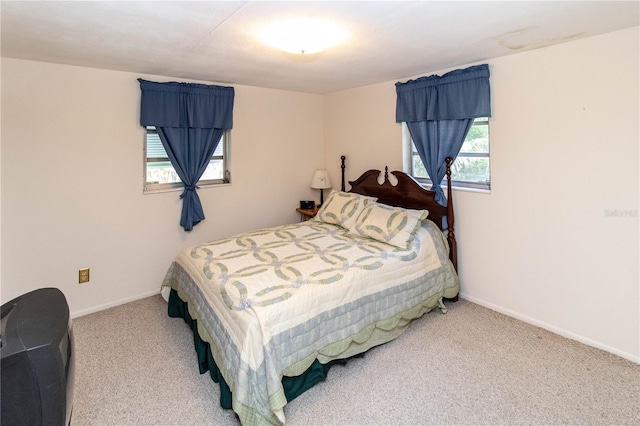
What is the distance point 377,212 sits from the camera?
3.21 metres

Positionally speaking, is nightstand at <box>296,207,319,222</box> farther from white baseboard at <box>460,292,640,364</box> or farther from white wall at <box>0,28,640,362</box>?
white baseboard at <box>460,292,640,364</box>

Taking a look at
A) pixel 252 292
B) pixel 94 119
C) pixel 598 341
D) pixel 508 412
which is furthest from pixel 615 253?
pixel 94 119

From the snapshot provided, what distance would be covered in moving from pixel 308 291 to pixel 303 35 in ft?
5.05

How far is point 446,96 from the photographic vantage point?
3127mm

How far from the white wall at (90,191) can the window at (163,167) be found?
0.32 ft

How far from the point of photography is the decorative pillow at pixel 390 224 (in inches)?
114

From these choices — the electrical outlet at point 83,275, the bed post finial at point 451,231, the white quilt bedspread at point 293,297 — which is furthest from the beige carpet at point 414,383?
the bed post finial at point 451,231

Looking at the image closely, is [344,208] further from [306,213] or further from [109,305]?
[109,305]

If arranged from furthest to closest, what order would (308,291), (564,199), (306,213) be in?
(306,213) < (564,199) < (308,291)

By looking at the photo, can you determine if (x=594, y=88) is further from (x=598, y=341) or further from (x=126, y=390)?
(x=126, y=390)

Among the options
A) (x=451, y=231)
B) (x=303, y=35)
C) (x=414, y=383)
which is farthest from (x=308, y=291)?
(x=451, y=231)

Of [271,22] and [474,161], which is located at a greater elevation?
[271,22]

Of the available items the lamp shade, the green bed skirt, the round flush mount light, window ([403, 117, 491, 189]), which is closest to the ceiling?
the round flush mount light

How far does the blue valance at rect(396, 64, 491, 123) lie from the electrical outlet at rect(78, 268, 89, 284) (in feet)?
10.6
